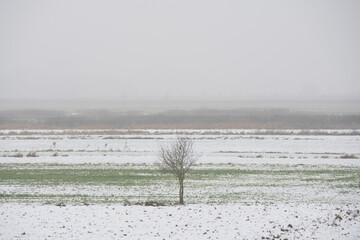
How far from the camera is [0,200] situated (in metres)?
19.5

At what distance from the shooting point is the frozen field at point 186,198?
13594 mm

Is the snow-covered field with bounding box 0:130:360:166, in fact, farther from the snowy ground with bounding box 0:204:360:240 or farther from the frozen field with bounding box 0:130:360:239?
Answer: the snowy ground with bounding box 0:204:360:240

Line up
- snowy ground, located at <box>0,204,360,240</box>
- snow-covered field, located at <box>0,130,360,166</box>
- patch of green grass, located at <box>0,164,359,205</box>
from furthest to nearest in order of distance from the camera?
snow-covered field, located at <box>0,130,360,166</box> < patch of green grass, located at <box>0,164,359,205</box> < snowy ground, located at <box>0,204,360,240</box>

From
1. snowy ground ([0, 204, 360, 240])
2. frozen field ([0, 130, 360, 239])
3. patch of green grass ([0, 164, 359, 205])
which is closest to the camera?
snowy ground ([0, 204, 360, 240])

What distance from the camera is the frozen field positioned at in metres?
13.6

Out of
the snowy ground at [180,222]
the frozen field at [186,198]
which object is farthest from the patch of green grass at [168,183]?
the snowy ground at [180,222]

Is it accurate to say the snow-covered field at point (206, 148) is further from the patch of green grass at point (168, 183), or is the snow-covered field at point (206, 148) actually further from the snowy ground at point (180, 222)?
the snowy ground at point (180, 222)

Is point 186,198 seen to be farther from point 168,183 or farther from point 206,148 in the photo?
point 206,148

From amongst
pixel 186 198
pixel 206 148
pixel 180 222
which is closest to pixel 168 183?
pixel 186 198

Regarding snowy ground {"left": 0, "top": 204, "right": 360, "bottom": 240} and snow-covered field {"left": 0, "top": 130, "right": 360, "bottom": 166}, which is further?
snow-covered field {"left": 0, "top": 130, "right": 360, "bottom": 166}

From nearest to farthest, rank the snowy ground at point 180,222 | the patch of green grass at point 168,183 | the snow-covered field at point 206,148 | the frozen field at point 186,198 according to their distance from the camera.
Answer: the snowy ground at point 180,222 → the frozen field at point 186,198 → the patch of green grass at point 168,183 → the snow-covered field at point 206,148

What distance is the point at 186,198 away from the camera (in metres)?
20.7

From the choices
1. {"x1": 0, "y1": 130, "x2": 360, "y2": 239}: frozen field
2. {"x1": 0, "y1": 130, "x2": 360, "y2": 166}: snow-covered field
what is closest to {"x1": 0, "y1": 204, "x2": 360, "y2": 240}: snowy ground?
{"x1": 0, "y1": 130, "x2": 360, "y2": 239}: frozen field

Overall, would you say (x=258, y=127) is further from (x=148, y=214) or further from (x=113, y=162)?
(x=148, y=214)
